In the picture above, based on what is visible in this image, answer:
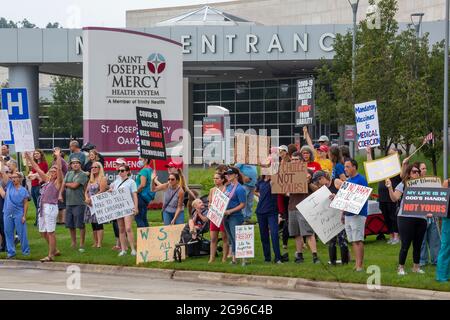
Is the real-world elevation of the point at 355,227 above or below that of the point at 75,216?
above

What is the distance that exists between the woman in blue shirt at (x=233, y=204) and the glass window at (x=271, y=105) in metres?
50.7

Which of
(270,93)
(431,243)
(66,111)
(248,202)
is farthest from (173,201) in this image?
(66,111)

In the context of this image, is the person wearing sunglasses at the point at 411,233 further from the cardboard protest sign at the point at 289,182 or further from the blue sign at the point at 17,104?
Answer: the blue sign at the point at 17,104

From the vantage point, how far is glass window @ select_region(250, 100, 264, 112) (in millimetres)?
69688

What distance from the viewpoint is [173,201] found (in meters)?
19.7

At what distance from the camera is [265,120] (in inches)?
2734

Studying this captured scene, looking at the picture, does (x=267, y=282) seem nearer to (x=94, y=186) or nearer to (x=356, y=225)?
(x=356, y=225)

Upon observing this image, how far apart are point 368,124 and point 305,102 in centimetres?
734

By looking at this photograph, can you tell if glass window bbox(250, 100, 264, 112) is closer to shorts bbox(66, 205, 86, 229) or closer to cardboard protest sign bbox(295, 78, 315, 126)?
cardboard protest sign bbox(295, 78, 315, 126)

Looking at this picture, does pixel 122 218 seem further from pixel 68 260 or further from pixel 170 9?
pixel 170 9

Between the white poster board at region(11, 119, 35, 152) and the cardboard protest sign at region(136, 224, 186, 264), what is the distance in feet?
10.9

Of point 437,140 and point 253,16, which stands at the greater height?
point 253,16
